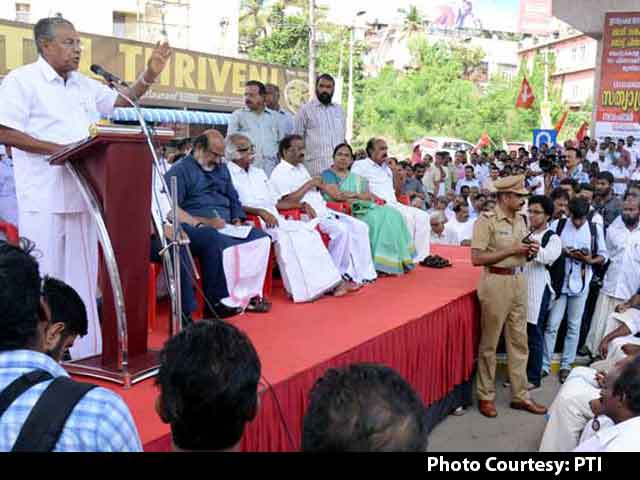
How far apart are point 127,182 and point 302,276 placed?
214 cm

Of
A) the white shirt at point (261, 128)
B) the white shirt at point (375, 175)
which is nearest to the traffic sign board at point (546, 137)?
the white shirt at point (375, 175)

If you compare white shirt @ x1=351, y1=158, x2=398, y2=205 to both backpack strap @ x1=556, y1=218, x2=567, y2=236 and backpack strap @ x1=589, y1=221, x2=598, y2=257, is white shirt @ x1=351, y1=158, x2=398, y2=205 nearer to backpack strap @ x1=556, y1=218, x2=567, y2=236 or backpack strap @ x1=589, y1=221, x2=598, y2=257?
backpack strap @ x1=556, y1=218, x2=567, y2=236

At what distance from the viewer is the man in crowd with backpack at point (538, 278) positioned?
532 centimetres

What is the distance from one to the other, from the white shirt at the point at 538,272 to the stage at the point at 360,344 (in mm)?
413

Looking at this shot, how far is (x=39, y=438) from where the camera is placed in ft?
4.40

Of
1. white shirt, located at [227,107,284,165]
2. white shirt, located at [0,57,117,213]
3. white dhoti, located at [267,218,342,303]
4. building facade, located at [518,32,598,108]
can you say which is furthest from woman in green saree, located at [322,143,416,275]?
building facade, located at [518,32,598,108]

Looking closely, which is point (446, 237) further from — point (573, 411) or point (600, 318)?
point (573, 411)

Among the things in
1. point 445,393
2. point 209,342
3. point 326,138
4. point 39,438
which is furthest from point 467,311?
point 39,438

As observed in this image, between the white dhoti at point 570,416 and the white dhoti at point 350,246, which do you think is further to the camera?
the white dhoti at point 350,246

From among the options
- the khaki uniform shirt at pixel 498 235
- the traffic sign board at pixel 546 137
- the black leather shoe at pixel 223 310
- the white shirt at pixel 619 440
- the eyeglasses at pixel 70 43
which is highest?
the eyeglasses at pixel 70 43

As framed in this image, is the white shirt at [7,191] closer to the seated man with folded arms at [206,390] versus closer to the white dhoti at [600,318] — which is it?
the seated man with folded arms at [206,390]

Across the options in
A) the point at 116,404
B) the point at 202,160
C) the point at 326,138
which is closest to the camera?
the point at 116,404
